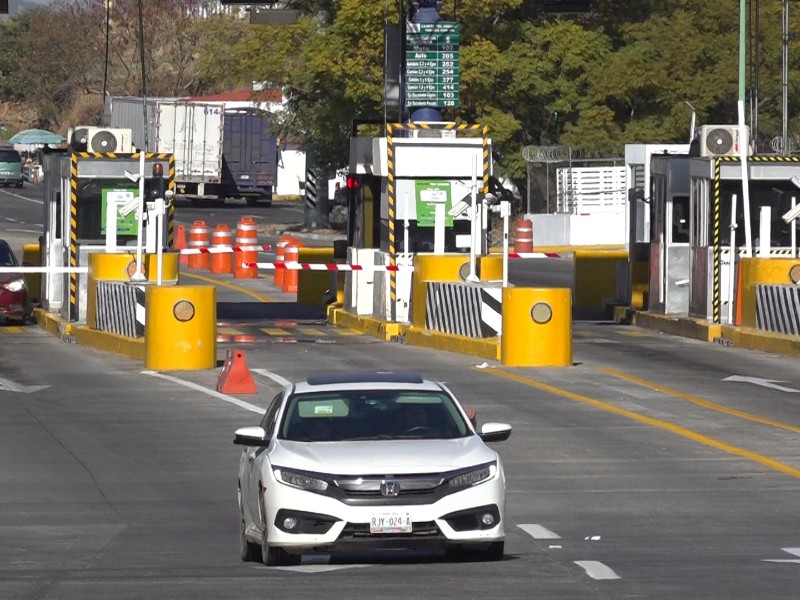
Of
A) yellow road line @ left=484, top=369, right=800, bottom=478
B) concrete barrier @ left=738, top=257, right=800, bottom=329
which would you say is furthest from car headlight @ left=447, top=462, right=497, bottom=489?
concrete barrier @ left=738, top=257, right=800, bottom=329

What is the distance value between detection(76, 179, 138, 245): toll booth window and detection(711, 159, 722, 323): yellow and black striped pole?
29.5 feet

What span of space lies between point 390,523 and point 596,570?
4.10ft

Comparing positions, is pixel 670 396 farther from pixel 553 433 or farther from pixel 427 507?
pixel 427 507

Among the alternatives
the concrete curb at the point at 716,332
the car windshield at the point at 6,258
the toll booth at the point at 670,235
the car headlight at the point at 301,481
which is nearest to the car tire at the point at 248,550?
the car headlight at the point at 301,481

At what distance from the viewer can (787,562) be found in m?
11.2

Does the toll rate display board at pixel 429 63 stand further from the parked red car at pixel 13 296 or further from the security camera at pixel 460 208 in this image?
the parked red car at pixel 13 296

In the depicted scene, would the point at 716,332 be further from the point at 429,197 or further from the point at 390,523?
the point at 390,523

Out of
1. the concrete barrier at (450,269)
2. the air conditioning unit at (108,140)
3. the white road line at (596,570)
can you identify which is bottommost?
the white road line at (596,570)

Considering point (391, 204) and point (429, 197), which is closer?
point (391, 204)

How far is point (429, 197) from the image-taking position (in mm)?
29156

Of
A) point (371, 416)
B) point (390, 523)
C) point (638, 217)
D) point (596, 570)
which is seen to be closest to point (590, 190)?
point (638, 217)

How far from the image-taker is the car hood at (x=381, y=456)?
10.7 meters

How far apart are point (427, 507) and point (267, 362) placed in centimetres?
1385

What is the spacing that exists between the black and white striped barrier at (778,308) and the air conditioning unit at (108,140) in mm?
10120
